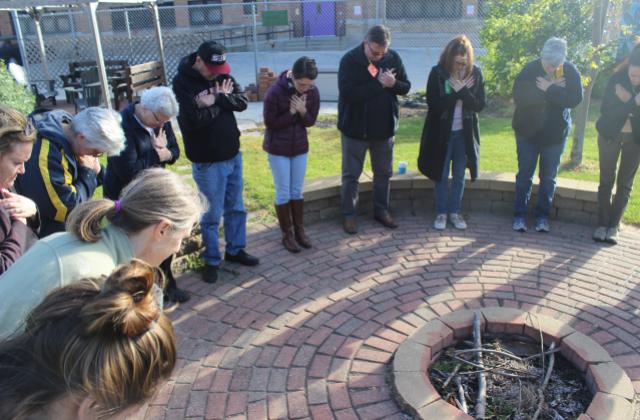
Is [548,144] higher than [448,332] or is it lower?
higher

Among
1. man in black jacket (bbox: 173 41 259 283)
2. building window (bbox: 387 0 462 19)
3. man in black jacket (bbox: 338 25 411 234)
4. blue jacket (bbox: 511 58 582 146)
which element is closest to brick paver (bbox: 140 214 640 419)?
man in black jacket (bbox: 173 41 259 283)

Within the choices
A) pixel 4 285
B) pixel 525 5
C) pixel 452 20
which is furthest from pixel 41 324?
pixel 452 20

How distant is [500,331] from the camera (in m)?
3.65

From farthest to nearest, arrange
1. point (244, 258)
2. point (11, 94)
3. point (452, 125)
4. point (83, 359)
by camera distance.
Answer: point (11, 94) → point (452, 125) → point (244, 258) → point (83, 359)

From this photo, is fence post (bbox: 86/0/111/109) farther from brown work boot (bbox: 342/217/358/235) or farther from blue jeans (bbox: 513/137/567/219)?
blue jeans (bbox: 513/137/567/219)

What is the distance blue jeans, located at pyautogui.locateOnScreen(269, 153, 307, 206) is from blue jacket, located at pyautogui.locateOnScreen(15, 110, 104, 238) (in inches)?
74.9

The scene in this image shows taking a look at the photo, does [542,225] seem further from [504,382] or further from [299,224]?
[504,382]

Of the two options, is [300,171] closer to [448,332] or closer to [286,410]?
[448,332]

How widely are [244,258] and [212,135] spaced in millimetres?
1120

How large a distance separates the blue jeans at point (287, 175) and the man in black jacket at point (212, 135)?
39cm

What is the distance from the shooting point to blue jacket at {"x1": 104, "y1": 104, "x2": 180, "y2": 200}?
12.5 ft

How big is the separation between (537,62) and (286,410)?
399 centimetres

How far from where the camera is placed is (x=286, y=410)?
3.03 meters

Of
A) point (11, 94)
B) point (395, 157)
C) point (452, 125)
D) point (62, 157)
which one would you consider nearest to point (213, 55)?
point (62, 157)
